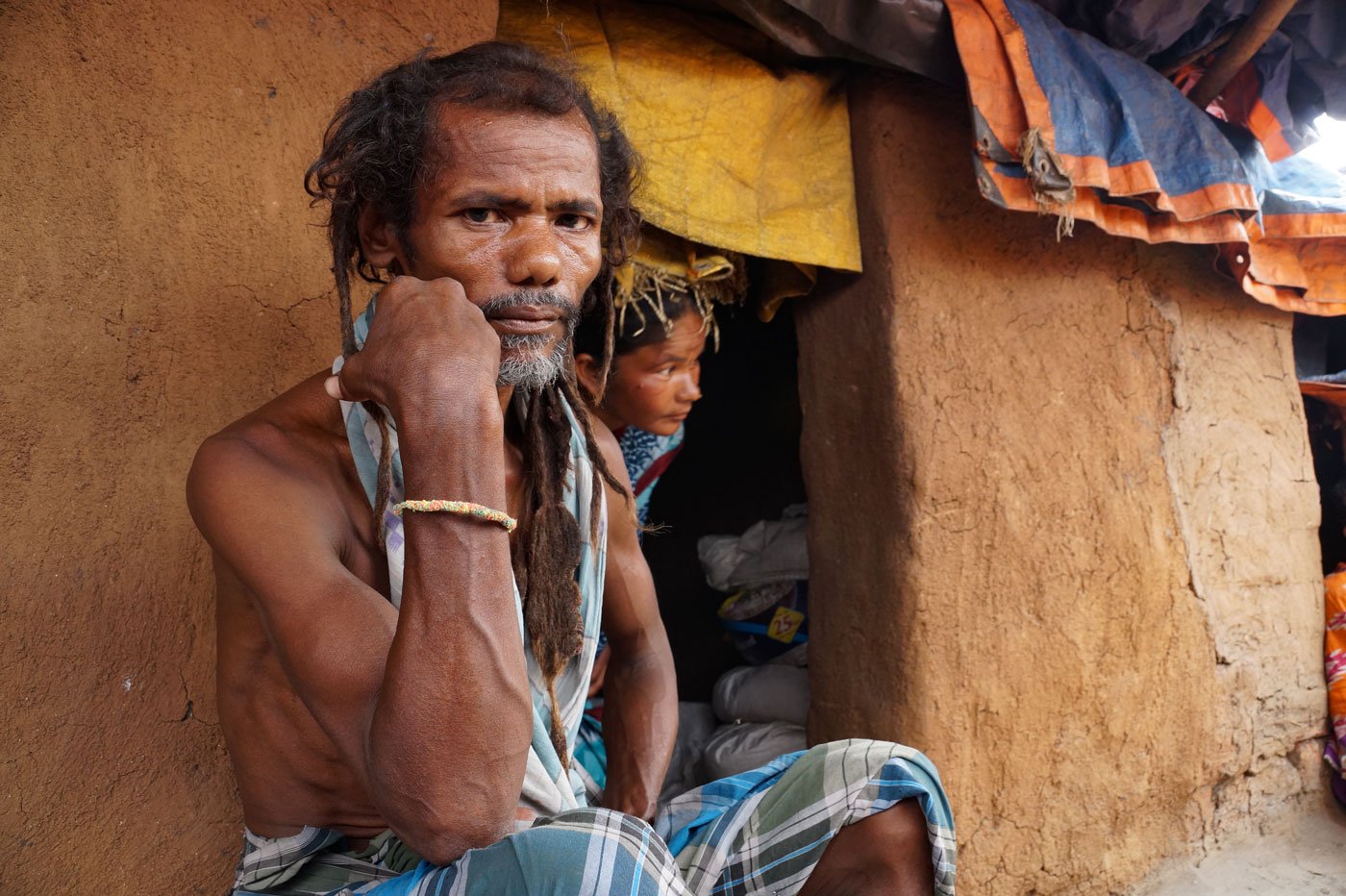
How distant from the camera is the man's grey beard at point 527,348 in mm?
1749

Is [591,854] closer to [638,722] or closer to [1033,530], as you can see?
[638,722]

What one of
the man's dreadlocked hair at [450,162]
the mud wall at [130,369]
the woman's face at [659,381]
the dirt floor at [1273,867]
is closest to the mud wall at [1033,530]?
the dirt floor at [1273,867]

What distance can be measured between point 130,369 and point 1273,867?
3238mm

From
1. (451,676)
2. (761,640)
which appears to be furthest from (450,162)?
(761,640)

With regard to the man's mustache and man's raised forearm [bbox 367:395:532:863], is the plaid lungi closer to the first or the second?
man's raised forearm [bbox 367:395:532:863]

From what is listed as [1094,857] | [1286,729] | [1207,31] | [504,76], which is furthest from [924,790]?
[1207,31]

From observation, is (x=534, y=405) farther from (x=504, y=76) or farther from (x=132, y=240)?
(x=132, y=240)

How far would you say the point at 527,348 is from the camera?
176 centimetres

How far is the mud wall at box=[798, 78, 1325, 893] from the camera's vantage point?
2689 mm

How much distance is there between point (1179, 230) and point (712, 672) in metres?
2.31

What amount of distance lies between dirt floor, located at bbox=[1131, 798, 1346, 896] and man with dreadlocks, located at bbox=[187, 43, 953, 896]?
1754mm

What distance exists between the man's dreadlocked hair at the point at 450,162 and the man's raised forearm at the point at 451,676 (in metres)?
0.39

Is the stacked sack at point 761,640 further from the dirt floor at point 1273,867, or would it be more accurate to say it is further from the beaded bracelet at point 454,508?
the beaded bracelet at point 454,508

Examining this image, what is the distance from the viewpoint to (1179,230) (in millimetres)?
2779
